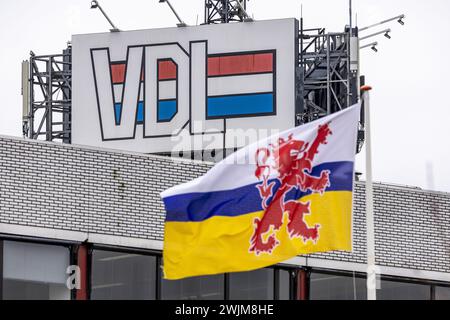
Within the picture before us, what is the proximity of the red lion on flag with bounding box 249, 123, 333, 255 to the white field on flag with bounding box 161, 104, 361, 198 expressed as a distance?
7cm

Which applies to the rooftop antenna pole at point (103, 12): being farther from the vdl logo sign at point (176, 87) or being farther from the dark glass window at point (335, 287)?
the dark glass window at point (335, 287)

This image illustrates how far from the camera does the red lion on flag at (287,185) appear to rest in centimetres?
2361

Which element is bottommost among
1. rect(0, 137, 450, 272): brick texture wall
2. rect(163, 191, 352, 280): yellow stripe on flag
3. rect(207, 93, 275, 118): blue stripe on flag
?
rect(163, 191, 352, 280): yellow stripe on flag

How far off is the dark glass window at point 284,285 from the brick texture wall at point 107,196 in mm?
749

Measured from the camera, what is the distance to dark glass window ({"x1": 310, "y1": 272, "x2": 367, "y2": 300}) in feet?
106

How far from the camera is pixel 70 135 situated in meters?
49.8

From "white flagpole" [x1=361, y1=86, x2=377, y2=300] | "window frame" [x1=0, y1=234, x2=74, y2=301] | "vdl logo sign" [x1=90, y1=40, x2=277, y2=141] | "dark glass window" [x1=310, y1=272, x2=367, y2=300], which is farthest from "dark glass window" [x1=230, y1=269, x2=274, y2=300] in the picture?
"vdl logo sign" [x1=90, y1=40, x2=277, y2=141]

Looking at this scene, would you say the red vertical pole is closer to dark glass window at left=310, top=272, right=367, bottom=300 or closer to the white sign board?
dark glass window at left=310, top=272, right=367, bottom=300

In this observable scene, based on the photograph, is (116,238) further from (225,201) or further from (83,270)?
(225,201)

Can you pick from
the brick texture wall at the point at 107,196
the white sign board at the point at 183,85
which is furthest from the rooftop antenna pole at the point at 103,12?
the brick texture wall at the point at 107,196

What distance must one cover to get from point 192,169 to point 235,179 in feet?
25.1

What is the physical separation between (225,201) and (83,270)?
22.0 ft

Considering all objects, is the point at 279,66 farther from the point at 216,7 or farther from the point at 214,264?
the point at 214,264
